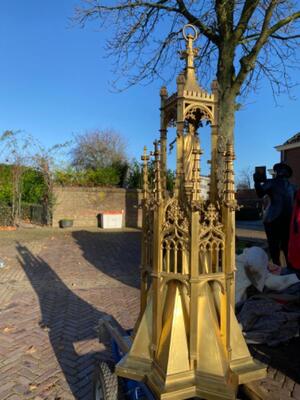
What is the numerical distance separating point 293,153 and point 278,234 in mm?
18893

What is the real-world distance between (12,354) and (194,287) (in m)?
2.79

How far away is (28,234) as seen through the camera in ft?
46.8

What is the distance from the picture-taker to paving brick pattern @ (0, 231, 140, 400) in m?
3.23

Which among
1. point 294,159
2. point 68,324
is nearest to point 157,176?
point 68,324

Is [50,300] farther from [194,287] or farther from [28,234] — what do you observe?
[28,234]

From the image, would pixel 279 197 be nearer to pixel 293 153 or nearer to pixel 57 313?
pixel 57 313

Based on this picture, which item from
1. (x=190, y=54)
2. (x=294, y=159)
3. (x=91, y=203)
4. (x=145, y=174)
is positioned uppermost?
(x=294, y=159)

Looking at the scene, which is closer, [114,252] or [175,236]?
[175,236]

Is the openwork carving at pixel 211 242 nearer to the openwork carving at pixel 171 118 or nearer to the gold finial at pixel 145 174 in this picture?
the gold finial at pixel 145 174

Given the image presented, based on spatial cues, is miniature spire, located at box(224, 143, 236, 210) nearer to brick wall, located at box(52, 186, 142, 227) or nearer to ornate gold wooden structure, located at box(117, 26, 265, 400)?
ornate gold wooden structure, located at box(117, 26, 265, 400)

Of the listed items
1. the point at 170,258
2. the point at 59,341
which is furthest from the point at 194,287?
the point at 59,341

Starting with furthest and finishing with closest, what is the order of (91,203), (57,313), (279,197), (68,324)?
1. (91,203)
2. (57,313)
3. (279,197)
4. (68,324)

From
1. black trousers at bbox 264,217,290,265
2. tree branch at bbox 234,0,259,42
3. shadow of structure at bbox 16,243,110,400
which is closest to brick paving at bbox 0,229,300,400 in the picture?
shadow of structure at bbox 16,243,110,400

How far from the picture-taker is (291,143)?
72.5ft
